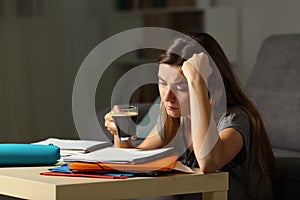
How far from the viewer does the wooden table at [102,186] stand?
1.85 meters

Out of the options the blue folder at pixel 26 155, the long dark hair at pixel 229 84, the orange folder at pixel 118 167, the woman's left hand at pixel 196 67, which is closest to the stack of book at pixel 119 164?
the orange folder at pixel 118 167

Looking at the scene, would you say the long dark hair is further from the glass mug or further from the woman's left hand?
the glass mug

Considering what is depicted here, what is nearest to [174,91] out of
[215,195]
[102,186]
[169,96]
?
[169,96]

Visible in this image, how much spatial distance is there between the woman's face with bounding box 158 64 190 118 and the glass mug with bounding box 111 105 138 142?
16 cm

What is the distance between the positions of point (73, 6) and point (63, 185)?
3.21 meters

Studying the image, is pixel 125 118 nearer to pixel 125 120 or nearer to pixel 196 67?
pixel 125 120

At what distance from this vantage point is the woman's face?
230cm

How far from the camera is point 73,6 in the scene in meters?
4.92

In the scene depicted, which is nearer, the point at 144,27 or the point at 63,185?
the point at 63,185

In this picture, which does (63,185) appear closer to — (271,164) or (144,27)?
(271,164)

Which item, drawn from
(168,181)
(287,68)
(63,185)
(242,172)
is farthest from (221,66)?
(287,68)

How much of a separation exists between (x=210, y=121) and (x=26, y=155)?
543 millimetres

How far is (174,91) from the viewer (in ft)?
7.55

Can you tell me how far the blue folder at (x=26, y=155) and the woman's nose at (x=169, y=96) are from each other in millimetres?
A: 373
